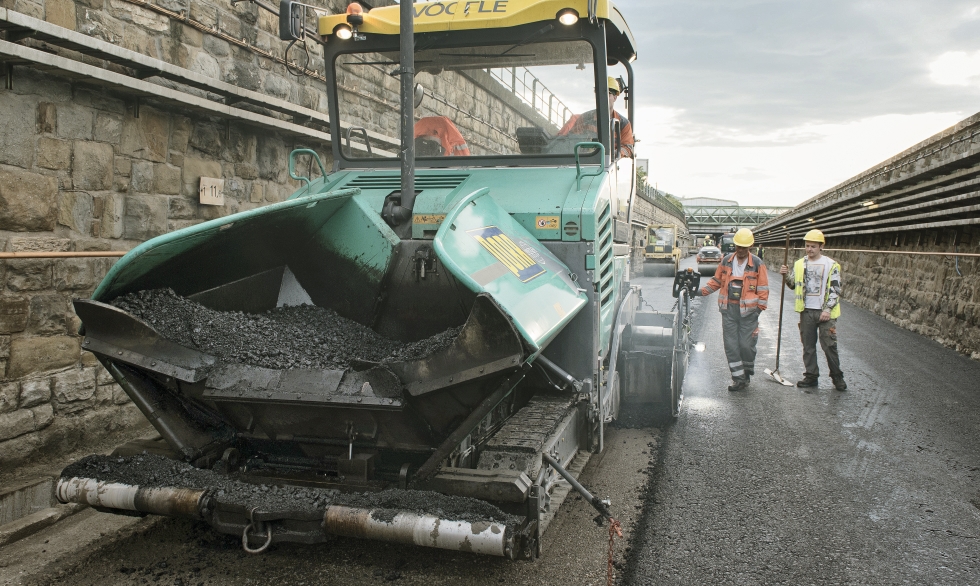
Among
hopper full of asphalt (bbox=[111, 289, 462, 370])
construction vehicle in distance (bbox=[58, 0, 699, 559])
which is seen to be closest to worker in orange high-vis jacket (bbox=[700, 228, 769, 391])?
construction vehicle in distance (bbox=[58, 0, 699, 559])

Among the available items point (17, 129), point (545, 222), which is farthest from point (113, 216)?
point (545, 222)

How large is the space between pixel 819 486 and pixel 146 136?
560 cm

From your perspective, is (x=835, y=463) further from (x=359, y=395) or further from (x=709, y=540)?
(x=359, y=395)

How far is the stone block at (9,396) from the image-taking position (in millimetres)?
4465

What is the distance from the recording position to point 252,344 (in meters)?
3.32

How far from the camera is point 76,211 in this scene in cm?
498

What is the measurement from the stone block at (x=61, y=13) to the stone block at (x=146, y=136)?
0.76 meters

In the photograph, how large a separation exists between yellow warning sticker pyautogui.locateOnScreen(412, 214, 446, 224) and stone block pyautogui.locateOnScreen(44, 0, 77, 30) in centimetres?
297

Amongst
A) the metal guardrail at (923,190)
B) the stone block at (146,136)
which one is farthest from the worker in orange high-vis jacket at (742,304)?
the stone block at (146,136)

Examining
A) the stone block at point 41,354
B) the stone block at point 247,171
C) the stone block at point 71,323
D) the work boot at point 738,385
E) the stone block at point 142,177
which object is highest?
the stone block at point 247,171

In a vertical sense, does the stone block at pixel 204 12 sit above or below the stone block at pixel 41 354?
above

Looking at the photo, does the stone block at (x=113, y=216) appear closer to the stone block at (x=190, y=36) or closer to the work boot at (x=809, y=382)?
the stone block at (x=190, y=36)

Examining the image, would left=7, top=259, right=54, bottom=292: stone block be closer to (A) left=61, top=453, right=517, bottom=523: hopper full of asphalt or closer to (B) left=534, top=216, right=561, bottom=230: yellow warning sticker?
(A) left=61, top=453, right=517, bottom=523: hopper full of asphalt

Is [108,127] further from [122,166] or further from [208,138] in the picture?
[208,138]
